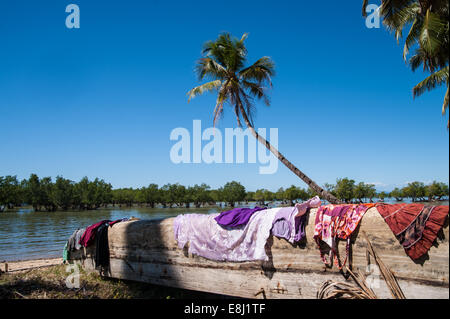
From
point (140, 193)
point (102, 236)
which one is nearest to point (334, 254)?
point (102, 236)

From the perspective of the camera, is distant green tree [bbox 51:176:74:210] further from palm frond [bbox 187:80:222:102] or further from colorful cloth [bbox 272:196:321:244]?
colorful cloth [bbox 272:196:321:244]

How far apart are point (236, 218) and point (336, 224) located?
5.41 ft

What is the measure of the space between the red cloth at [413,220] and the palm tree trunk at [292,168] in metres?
4.86

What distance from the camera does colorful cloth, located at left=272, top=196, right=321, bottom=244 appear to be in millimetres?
3857

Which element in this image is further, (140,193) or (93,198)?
(140,193)

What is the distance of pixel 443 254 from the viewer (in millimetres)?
2906

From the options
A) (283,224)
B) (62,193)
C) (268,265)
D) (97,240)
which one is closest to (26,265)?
(97,240)

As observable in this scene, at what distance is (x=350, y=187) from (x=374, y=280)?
5265cm

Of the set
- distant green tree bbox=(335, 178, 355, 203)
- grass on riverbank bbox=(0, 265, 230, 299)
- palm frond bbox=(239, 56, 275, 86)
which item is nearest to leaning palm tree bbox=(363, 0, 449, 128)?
palm frond bbox=(239, 56, 275, 86)

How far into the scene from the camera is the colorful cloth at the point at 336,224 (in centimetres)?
347

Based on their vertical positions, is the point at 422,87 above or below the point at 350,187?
above

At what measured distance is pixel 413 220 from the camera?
3.06 metres

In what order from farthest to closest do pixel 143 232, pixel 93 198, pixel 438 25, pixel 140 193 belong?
pixel 140 193 → pixel 93 198 → pixel 438 25 → pixel 143 232
